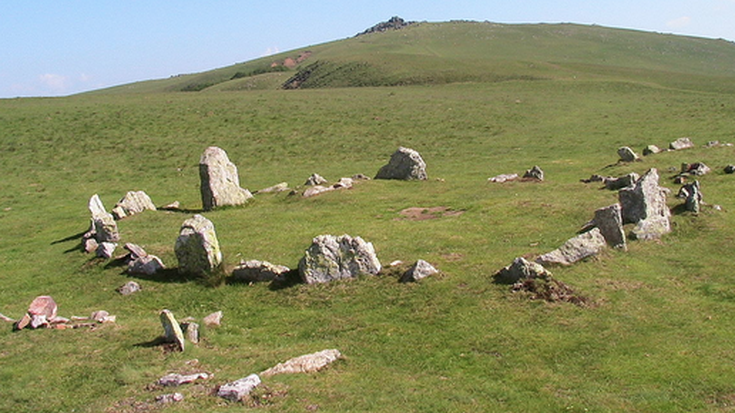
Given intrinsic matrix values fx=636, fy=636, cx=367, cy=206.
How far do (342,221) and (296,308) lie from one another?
8.21 meters

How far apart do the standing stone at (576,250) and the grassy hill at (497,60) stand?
80.9 m

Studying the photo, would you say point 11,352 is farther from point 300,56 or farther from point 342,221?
point 300,56

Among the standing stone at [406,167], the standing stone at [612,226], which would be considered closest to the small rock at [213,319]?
the standing stone at [612,226]

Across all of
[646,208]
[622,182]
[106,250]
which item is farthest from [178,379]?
[622,182]

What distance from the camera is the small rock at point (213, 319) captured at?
47.8 ft

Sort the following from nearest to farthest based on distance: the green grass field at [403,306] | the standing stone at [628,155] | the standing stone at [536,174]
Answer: the green grass field at [403,306] → the standing stone at [536,174] → the standing stone at [628,155]

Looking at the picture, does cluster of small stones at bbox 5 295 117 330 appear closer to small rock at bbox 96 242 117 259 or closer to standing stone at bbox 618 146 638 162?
small rock at bbox 96 242 117 259

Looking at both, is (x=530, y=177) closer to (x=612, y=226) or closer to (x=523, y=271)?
(x=612, y=226)

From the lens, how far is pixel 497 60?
11500cm

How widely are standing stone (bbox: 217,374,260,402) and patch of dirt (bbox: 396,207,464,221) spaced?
13.4 m

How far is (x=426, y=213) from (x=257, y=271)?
30.0 feet

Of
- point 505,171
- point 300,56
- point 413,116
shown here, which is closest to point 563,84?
point 413,116

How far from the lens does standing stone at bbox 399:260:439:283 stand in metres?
15.6

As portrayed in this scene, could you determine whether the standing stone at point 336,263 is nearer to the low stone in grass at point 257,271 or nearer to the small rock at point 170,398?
the low stone in grass at point 257,271
